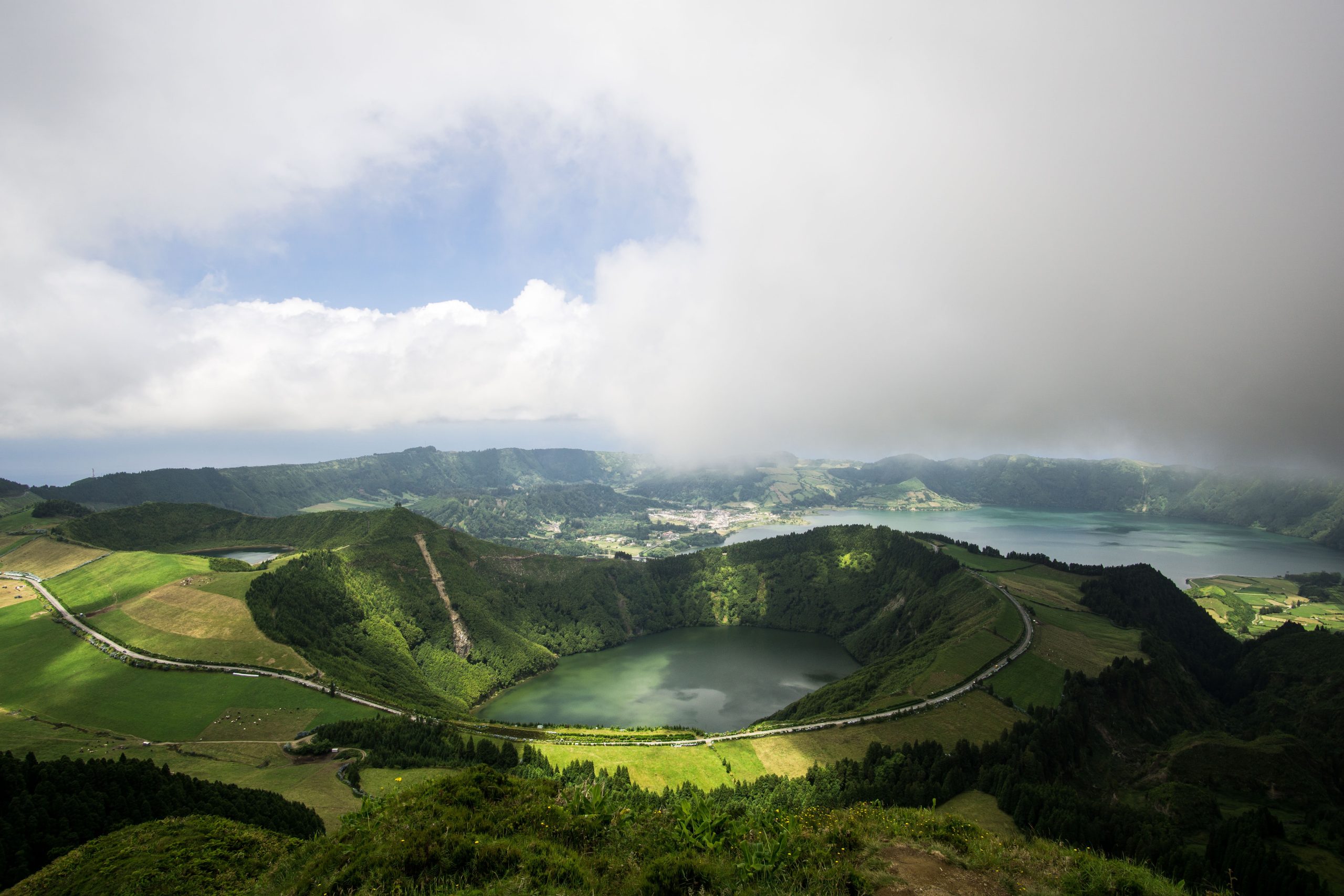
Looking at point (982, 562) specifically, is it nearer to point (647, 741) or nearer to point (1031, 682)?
point (1031, 682)

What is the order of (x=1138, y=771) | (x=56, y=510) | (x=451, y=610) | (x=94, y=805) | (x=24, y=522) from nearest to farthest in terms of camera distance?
(x=94, y=805) < (x=1138, y=771) < (x=451, y=610) < (x=24, y=522) < (x=56, y=510)

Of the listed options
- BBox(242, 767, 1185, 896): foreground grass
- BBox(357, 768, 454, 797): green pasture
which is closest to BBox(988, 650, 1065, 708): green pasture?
BBox(242, 767, 1185, 896): foreground grass

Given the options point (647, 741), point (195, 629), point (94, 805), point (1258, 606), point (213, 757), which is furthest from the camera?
point (1258, 606)

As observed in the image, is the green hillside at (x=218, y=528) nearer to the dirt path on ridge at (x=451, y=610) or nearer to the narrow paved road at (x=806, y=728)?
the dirt path on ridge at (x=451, y=610)

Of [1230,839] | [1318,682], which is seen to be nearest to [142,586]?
[1230,839]

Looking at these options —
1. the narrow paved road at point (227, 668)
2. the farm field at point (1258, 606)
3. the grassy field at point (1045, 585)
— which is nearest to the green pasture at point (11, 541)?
the narrow paved road at point (227, 668)

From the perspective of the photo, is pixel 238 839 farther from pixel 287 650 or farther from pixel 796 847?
pixel 287 650

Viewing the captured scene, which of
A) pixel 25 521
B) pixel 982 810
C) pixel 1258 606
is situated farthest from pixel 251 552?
pixel 1258 606
